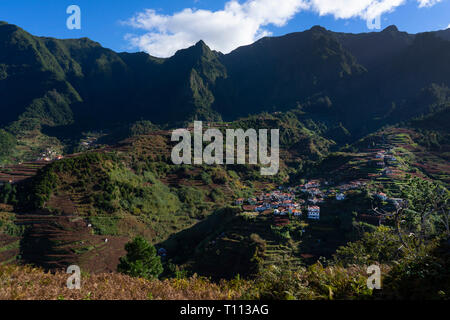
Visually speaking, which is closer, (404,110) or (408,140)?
(408,140)

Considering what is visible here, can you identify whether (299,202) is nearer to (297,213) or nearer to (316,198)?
(316,198)

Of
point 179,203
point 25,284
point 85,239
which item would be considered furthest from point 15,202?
point 25,284

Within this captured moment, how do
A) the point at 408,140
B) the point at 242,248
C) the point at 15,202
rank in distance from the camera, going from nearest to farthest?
the point at 242,248 < the point at 15,202 < the point at 408,140

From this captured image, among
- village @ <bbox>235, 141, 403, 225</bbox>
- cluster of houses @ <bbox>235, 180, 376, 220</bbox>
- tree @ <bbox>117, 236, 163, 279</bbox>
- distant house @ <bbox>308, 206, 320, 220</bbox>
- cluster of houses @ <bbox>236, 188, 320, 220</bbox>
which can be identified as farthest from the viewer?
cluster of houses @ <bbox>235, 180, 376, 220</bbox>

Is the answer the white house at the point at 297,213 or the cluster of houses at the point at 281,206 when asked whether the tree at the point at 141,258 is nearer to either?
the cluster of houses at the point at 281,206

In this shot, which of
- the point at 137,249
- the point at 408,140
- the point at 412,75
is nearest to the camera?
the point at 137,249

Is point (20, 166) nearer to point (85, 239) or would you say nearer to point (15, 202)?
point (15, 202)

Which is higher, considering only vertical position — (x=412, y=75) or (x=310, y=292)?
(x=412, y=75)

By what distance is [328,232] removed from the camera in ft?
124

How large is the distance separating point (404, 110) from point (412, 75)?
57.0 meters

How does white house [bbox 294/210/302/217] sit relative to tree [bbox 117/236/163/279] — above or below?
above

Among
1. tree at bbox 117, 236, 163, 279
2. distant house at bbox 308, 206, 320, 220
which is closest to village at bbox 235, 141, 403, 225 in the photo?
distant house at bbox 308, 206, 320, 220

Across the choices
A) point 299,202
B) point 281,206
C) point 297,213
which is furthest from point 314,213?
point 299,202

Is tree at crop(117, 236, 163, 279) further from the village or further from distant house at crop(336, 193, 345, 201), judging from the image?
distant house at crop(336, 193, 345, 201)
